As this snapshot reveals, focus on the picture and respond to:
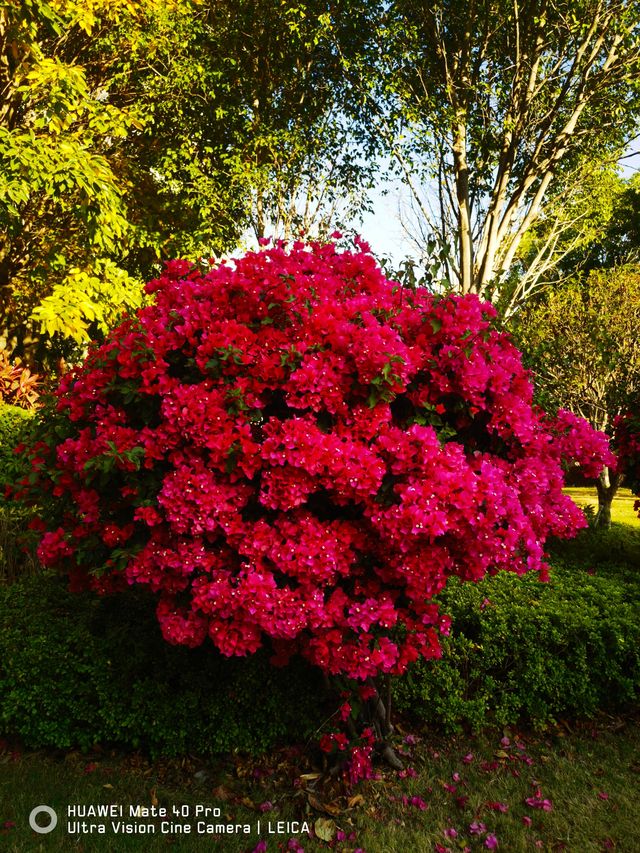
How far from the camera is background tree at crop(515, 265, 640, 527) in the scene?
930cm

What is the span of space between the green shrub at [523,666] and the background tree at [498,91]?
7036 millimetres

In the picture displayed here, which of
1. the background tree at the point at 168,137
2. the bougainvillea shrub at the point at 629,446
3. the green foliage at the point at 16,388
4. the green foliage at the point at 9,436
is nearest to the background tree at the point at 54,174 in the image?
the background tree at the point at 168,137

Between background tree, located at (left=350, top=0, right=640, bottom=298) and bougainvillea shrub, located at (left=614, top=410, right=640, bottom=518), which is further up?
background tree, located at (left=350, top=0, right=640, bottom=298)

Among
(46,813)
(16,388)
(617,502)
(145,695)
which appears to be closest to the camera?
(46,813)

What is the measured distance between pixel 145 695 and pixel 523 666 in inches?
102

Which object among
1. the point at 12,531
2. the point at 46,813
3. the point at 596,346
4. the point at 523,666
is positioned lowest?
the point at 46,813

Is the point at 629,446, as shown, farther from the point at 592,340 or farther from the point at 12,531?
the point at 12,531

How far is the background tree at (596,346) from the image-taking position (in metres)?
9.30

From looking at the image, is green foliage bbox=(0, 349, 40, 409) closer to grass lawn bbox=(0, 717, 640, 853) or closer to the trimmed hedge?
the trimmed hedge

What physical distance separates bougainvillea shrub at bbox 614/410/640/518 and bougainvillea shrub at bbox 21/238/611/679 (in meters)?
4.12

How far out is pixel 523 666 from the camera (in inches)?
177

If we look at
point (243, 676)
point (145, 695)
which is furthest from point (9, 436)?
point (243, 676)

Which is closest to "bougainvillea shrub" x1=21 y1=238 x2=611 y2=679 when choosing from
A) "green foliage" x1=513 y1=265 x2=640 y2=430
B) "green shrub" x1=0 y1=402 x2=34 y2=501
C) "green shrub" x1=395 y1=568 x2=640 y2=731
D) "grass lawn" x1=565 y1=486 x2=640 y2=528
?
"green shrub" x1=395 y1=568 x2=640 y2=731

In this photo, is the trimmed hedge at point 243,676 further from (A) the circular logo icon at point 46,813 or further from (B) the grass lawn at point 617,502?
(B) the grass lawn at point 617,502
